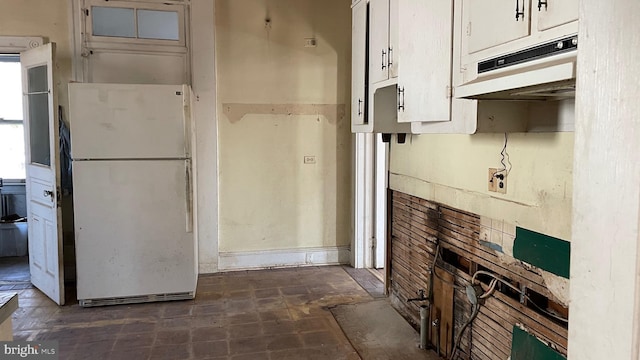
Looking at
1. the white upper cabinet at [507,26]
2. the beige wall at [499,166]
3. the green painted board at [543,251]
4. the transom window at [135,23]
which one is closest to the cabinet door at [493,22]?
the white upper cabinet at [507,26]

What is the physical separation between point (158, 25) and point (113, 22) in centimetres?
39

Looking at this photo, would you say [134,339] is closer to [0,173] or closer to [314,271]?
[314,271]

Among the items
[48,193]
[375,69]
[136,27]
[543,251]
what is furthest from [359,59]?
[48,193]

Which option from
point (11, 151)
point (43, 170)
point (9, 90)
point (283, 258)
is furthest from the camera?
point (11, 151)

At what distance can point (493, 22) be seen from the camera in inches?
63.5

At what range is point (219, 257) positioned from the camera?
4688 millimetres

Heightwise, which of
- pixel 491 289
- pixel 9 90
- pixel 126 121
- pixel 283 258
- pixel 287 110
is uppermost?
pixel 9 90

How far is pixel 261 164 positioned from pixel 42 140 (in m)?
1.94

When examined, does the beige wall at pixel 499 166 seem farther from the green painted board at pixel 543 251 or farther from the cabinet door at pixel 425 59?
the cabinet door at pixel 425 59

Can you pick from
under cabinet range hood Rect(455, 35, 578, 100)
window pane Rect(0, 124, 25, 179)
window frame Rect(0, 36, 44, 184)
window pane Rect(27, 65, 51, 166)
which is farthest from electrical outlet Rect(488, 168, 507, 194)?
window pane Rect(0, 124, 25, 179)

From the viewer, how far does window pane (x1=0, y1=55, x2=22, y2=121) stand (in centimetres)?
574

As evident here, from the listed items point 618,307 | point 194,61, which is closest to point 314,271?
point 194,61

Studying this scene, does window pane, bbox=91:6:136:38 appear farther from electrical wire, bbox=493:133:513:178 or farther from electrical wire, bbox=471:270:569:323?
electrical wire, bbox=471:270:569:323

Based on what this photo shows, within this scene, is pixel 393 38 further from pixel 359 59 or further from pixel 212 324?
pixel 212 324
